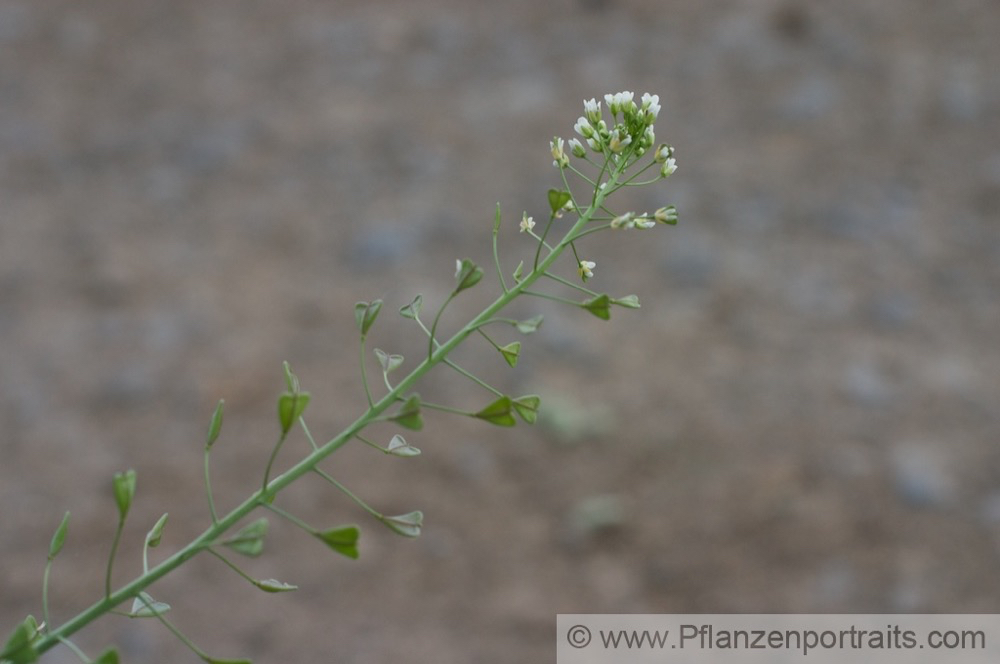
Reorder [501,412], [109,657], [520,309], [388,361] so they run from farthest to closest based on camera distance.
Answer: [520,309]
[388,361]
[501,412]
[109,657]

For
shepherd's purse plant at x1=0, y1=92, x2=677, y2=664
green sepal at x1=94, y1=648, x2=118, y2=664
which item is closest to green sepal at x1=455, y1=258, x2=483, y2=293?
shepherd's purse plant at x1=0, y1=92, x2=677, y2=664

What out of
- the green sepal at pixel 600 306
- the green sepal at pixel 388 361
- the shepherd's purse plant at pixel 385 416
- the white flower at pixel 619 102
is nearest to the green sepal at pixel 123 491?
the shepherd's purse plant at pixel 385 416

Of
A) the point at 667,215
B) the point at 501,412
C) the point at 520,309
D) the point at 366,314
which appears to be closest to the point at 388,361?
the point at 366,314

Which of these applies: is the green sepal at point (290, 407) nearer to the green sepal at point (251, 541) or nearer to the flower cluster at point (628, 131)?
the green sepal at point (251, 541)

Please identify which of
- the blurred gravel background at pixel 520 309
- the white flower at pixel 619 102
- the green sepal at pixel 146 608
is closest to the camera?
the green sepal at pixel 146 608

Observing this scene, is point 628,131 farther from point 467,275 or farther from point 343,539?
point 343,539

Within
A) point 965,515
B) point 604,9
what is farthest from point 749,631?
point 604,9

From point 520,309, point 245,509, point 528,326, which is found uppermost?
point 520,309

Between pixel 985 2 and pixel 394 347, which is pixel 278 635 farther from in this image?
pixel 985 2
